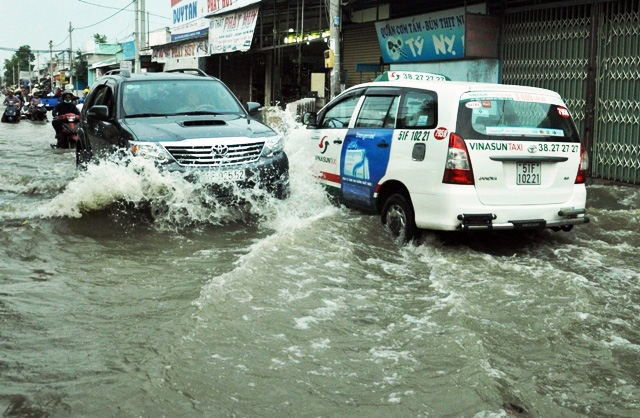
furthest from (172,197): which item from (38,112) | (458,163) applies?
(38,112)

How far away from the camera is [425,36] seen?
56.6ft

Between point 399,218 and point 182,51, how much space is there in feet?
93.1

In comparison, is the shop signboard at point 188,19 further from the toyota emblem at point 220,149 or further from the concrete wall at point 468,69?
the toyota emblem at point 220,149

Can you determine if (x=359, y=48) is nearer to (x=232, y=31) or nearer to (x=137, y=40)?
(x=232, y=31)

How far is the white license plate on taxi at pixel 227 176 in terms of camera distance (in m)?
8.09

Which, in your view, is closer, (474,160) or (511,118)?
(474,160)

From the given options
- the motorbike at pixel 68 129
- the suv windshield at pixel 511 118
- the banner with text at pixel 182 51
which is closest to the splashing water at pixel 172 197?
the suv windshield at pixel 511 118

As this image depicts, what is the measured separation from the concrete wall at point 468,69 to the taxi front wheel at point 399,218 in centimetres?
832

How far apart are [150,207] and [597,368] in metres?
5.17

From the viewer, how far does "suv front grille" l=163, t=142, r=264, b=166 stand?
805 centimetres

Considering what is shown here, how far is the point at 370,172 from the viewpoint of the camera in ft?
26.2

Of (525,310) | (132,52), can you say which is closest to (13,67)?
(132,52)

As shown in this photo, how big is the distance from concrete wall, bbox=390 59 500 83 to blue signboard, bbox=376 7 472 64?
6.4 inches

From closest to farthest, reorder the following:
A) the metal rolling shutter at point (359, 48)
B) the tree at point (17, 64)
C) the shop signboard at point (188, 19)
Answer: the metal rolling shutter at point (359, 48), the shop signboard at point (188, 19), the tree at point (17, 64)
